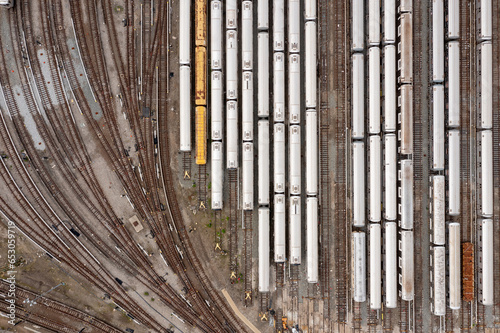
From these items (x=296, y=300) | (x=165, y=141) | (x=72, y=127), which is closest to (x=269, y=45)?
(x=165, y=141)

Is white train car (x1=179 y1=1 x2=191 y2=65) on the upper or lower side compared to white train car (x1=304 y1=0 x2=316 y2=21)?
lower

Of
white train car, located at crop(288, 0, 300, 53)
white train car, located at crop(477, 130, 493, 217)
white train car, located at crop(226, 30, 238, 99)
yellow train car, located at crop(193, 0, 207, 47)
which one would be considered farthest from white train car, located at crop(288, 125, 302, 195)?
white train car, located at crop(477, 130, 493, 217)

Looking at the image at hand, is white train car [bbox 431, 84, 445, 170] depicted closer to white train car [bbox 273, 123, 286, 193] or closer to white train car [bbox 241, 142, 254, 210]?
white train car [bbox 273, 123, 286, 193]

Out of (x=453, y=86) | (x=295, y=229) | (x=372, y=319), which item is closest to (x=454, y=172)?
(x=453, y=86)

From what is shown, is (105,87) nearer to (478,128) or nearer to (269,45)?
(269,45)

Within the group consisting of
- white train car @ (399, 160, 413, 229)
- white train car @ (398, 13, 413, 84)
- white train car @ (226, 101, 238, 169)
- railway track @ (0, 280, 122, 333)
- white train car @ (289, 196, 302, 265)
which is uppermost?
white train car @ (398, 13, 413, 84)

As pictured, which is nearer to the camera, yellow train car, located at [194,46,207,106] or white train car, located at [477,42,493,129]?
yellow train car, located at [194,46,207,106]
